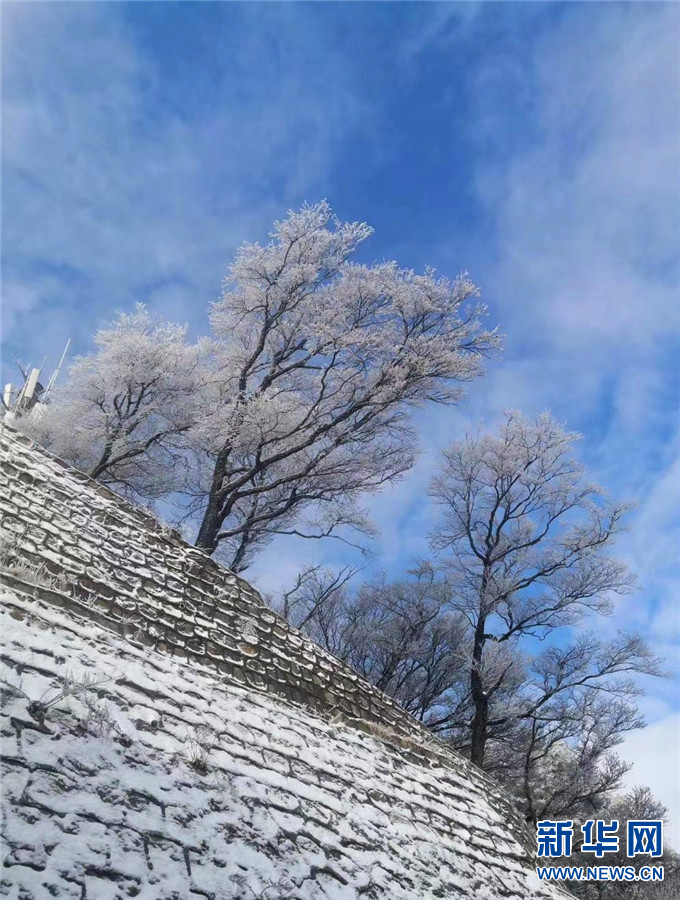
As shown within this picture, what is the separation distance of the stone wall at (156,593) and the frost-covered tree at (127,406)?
9578mm

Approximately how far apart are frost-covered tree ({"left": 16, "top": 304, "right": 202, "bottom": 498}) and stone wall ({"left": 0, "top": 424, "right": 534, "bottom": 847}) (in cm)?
958

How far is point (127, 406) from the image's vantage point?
17391 millimetres

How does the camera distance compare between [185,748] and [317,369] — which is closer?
[185,748]

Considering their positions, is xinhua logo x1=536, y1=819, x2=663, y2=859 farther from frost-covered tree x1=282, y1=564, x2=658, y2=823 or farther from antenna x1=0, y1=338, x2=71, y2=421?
antenna x1=0, y1=338, x2=71, y2=421

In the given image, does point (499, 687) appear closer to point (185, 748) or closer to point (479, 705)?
point (479, 705)

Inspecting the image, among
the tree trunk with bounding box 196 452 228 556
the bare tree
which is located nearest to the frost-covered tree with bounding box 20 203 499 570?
the tree trunk with bounding box 196 452 228 556

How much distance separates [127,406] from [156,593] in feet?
38.9

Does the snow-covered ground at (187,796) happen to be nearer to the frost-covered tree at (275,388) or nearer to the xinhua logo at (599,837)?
the xinhua logo at (599,837)

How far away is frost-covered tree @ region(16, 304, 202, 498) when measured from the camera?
1702 cm

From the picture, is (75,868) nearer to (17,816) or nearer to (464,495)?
(17,816)

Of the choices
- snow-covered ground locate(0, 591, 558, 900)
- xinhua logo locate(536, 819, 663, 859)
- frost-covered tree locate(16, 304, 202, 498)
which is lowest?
snow-covered ground locate(0, 591, 558, 900)

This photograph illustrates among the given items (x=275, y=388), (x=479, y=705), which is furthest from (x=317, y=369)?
(x=479, y=705)

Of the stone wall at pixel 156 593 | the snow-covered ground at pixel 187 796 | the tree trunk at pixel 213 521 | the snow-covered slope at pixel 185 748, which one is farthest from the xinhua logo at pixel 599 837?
the tree trunk at pixel 213 521

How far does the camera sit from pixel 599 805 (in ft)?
60.9
